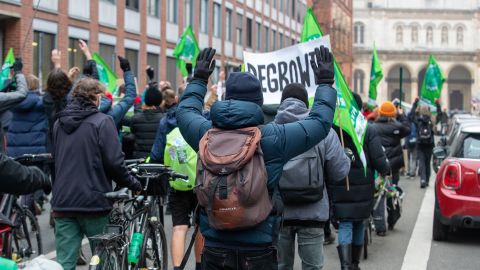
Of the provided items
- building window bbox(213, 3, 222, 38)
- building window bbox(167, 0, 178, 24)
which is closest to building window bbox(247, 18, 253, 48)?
building window bbox(213, 3, 222, 38)

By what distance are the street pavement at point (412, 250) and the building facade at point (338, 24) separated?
4882cm

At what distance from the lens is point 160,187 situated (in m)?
6.90

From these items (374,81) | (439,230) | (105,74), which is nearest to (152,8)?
(374,81)

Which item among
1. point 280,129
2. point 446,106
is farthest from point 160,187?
point 446,106

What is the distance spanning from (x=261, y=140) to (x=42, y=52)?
20359 millimetres

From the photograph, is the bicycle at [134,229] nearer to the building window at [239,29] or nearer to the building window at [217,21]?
the building window at [217,21]

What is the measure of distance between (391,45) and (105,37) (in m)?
82.0

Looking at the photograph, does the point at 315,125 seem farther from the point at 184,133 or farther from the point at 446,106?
the point at 446,106

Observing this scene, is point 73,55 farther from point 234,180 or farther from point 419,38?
point 419,38

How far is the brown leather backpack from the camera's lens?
414cm

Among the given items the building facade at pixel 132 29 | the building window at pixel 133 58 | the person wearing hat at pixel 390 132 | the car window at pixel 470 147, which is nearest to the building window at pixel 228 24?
the building facade at pixel 132 29

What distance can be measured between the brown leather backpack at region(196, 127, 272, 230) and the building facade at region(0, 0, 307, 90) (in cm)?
788

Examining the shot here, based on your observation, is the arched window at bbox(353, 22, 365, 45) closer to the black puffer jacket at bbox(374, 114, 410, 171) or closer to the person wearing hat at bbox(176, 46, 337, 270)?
the black puffer jacket at bbox(374, 114, 410, 171)

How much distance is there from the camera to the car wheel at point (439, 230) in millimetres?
10117
